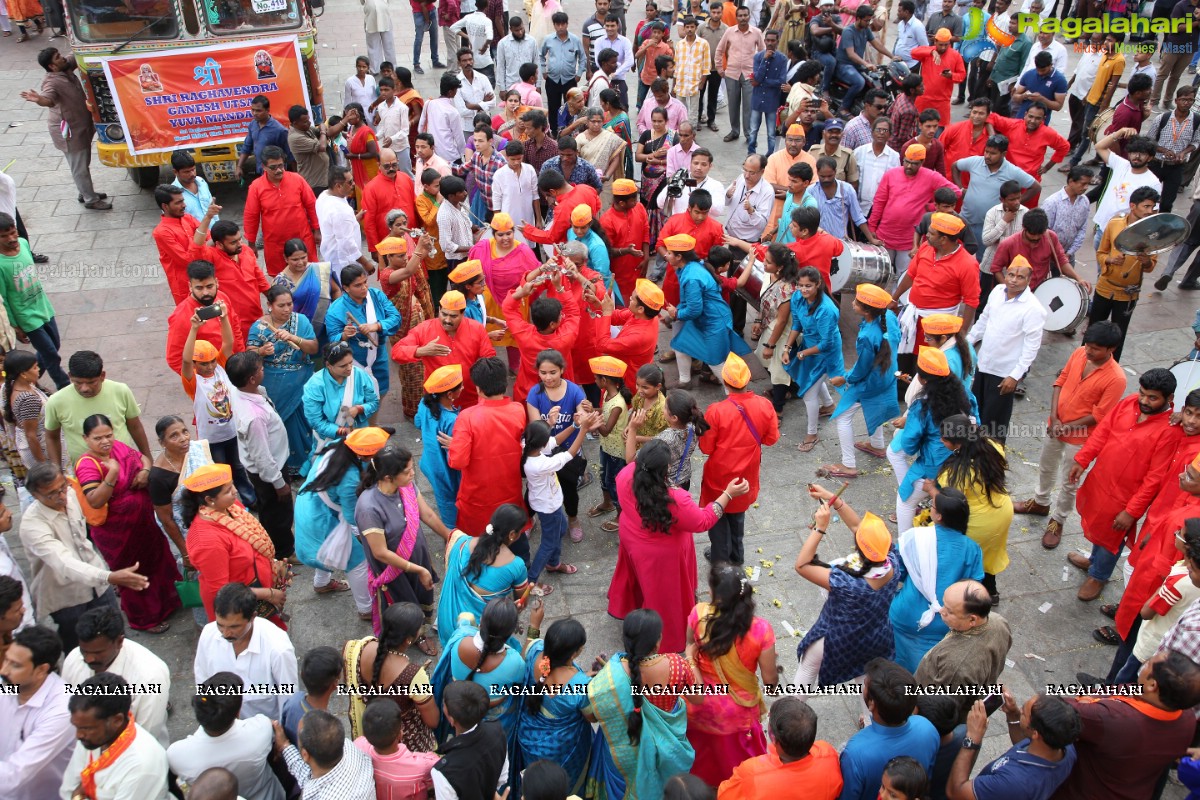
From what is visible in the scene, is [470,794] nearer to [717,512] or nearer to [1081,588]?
[717,512]

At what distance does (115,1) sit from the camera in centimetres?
1019

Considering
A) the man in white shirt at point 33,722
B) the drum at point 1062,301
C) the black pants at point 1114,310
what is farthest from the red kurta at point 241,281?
the black pants at point 1114,310

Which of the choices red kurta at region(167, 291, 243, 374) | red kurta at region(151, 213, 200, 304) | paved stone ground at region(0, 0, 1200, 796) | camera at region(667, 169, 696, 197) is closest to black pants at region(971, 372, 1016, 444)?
paved stone ground at region(0, 0, 1200, 796)

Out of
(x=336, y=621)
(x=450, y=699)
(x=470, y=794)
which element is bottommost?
(x=336, y=621)

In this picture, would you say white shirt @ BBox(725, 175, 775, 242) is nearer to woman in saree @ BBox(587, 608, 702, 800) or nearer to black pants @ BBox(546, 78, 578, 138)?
black pants @ BBox(546, 78, 578, 138)

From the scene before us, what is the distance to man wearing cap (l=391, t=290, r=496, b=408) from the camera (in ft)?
21.0

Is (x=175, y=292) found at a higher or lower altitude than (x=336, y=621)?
higher

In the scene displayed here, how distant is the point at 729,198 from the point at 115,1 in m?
7.15

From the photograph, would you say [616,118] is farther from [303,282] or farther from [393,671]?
[393,671]

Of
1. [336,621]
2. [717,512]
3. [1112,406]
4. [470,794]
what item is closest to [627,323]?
[717,512]

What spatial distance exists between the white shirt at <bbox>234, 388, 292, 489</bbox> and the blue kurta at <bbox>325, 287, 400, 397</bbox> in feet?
2.42

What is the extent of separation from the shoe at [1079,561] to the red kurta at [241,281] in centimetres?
613

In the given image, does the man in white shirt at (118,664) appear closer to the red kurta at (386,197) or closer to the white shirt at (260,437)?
the white shirt at (260,437)

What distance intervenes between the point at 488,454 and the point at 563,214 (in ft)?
10.5
